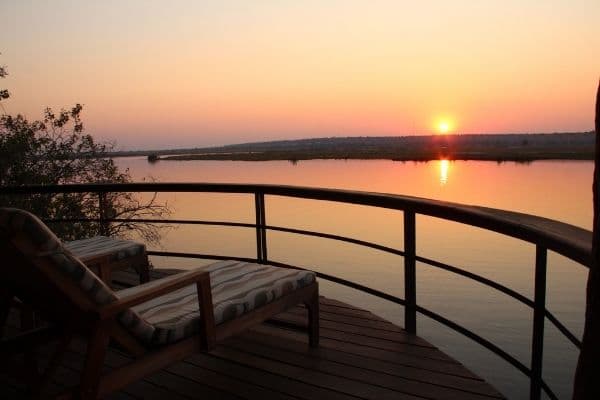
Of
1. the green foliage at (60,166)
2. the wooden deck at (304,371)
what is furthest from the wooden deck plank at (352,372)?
the green foliage at (60,166)

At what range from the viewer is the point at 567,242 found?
4.25 feet

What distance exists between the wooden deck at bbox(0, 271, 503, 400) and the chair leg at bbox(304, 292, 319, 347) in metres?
0.06

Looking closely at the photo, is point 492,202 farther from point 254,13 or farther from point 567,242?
point 567,242

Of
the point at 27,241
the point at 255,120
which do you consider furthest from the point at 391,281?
the point at 255,120

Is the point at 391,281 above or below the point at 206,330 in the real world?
below

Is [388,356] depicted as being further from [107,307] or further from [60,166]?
[60,166]

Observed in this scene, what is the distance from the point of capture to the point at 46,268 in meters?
1.55

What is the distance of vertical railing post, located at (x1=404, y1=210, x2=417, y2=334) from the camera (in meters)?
2.68

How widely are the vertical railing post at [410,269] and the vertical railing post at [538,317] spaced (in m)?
0.90

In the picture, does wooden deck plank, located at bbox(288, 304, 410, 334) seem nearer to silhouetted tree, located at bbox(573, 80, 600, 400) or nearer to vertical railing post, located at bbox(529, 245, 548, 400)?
vertical railing post, located at bbox(529, 245, 548, 400)

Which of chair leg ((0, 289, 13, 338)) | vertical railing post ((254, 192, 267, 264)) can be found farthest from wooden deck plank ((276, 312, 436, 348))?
chair leg ((0, 289, 13, 338))

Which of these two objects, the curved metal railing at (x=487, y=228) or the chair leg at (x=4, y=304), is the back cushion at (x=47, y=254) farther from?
the curved metal railing at (x=487, y=228)

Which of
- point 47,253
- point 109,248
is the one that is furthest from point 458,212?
point 109,248

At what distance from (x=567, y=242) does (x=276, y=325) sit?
76.5 inches
